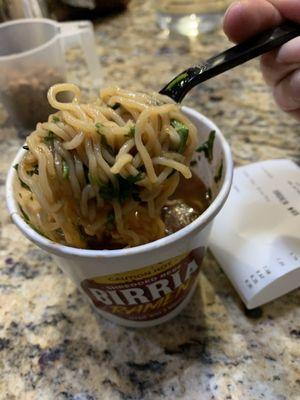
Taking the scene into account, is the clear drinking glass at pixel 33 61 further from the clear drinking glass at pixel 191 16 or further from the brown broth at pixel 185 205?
the brown broth at pixel 185 205

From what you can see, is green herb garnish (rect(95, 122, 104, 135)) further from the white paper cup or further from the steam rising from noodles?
the white paper cup

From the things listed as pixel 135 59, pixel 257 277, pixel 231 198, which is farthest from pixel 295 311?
pixel 135 59

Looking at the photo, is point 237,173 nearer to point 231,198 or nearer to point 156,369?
point 231,198

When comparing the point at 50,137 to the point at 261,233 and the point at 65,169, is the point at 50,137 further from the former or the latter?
the point at 261,233

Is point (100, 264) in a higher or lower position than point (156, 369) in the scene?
higher

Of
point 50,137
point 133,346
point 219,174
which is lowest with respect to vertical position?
point 133,346

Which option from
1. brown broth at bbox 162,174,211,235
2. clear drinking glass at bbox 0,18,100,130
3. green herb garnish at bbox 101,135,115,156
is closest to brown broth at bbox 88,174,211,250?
brown broth at bbox 162,174,211,235

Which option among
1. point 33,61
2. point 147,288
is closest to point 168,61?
point 33,61
